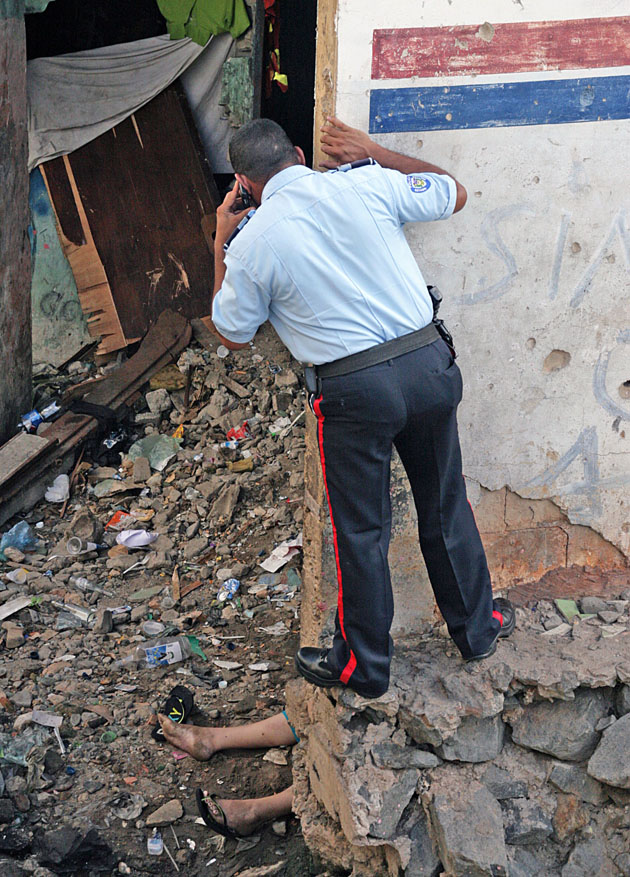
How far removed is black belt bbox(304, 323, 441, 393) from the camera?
105 inches

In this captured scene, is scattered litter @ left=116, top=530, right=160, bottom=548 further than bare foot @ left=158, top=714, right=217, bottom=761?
Yes

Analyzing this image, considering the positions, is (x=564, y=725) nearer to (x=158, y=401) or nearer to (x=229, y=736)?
(x=229, y=736)

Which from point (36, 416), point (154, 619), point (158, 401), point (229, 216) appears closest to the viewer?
point (229, 216)

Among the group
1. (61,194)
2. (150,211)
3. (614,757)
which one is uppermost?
(61,194)

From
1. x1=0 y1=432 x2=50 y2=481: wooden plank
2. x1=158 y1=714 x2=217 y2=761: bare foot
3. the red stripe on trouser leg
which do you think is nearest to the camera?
the red stripe on trouser leg

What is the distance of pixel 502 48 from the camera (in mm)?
2822

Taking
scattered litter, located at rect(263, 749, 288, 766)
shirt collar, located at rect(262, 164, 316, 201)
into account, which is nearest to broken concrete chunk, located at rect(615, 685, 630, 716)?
scattered litter, located at rect(263, 749, 288, 766)

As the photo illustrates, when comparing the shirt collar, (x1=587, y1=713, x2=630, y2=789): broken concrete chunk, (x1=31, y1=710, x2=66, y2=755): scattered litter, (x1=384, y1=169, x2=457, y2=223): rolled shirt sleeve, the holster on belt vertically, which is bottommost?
(x1=31, y1=710, x2=66, y2=755): scattered litter

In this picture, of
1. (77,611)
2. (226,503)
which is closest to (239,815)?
(77,611)

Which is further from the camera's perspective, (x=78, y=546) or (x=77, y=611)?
(x=78, y=546)

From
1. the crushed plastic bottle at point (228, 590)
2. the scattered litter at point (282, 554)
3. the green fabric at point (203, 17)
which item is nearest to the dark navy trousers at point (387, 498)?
the crushed plastic bottle at point (228, 590)

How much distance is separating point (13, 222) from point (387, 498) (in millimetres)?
4252

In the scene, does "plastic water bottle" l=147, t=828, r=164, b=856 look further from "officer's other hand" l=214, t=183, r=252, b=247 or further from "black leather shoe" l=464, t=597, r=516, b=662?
"officer's other hand" l=214, t=183, r=252, b=247

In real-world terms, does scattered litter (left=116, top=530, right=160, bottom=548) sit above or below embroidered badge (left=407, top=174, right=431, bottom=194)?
below
